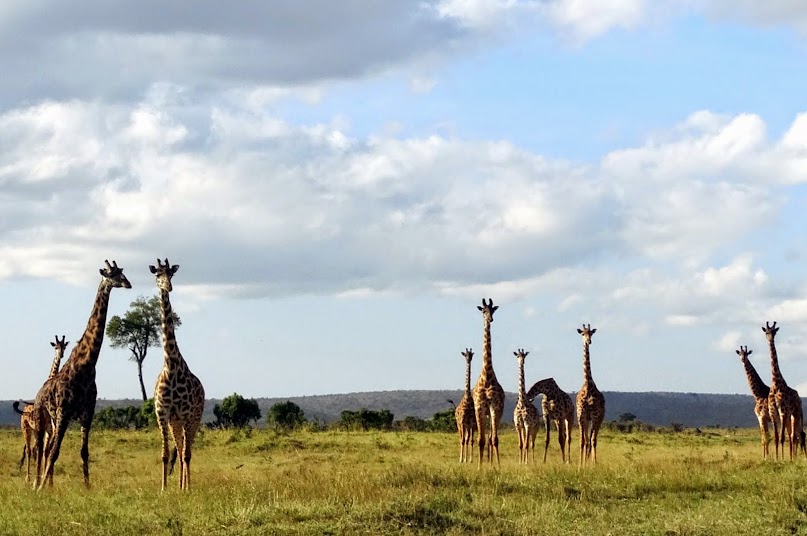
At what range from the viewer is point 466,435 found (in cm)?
2539

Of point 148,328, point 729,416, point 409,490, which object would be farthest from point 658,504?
point 729,416

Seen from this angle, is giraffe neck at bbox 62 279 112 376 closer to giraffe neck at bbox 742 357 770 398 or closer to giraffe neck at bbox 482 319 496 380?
giraffe neck at bbox 482 319 496 380

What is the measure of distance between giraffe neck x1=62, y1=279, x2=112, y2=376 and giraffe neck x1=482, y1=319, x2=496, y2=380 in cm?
863

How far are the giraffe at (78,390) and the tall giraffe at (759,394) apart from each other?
1498 cm

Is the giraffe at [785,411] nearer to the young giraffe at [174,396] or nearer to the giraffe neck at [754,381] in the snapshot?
the giraffe neck at [754,381]

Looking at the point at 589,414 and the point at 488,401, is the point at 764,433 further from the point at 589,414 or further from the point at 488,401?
the point at 488,401

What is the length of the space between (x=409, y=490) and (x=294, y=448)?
50.2ft

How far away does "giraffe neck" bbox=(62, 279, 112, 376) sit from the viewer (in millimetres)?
17391

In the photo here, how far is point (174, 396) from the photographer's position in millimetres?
16922

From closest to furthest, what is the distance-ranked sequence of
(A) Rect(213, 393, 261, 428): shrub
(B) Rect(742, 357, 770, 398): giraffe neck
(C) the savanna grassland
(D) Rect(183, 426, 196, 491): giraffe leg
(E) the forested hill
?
Result: (C) the savanna grassland → (D) Rect(183, 426, 196, 491): giraffe leg → (B) Rect(742, 357, 770, 398): giraffe neck → (A) Rect(213, 393, 261, 428): shrub → (E) the forested hill

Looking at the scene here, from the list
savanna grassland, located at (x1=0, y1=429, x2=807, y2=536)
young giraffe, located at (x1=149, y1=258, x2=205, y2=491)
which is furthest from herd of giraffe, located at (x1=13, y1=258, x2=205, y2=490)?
savanna grassland, located at (x1=0, y1=429, x2=807, y2=536)

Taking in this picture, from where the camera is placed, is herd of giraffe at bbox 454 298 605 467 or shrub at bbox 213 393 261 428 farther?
shrub at bbox 213 393 261 428

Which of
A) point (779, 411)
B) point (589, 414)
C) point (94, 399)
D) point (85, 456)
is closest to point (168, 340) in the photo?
point (94, 399)

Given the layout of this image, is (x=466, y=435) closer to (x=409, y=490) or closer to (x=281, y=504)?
(x=409, y=490)
